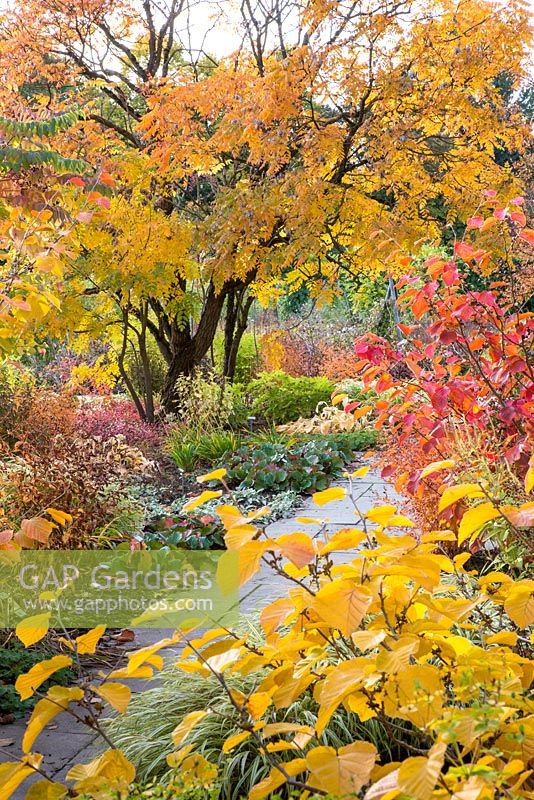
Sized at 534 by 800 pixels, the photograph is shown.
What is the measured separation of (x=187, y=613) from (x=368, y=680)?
2193 millimetres

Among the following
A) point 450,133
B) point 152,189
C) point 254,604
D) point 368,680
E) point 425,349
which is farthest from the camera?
point 152,189

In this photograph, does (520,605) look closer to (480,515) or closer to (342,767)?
(480,515)

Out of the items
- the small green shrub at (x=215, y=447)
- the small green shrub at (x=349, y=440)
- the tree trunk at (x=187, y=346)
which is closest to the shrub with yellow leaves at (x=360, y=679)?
the small green shrub at (x=215, y=447)

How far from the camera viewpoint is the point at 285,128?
666 centimetres

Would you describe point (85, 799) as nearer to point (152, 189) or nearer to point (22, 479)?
point (22, 479)

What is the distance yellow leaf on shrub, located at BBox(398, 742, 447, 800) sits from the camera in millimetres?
959

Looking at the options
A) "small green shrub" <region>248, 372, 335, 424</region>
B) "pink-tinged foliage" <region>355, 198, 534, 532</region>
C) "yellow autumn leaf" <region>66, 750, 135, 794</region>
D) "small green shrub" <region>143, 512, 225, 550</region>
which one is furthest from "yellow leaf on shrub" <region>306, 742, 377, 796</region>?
"small green shrub" <region>248, 372, 335, 424</region>

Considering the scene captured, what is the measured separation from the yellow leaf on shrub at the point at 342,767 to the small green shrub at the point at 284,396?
24.9 feet

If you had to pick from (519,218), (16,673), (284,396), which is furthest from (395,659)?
(284,396)

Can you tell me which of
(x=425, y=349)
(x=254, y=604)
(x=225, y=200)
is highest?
(x=225, y=200)

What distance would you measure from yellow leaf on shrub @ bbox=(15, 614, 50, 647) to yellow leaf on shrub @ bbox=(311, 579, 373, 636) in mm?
562

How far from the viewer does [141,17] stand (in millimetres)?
8672

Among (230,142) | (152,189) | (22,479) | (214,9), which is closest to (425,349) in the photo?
(22,479)

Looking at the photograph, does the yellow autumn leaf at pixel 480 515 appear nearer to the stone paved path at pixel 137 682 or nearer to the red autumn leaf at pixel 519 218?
the stone paved path at pixel 137 682
